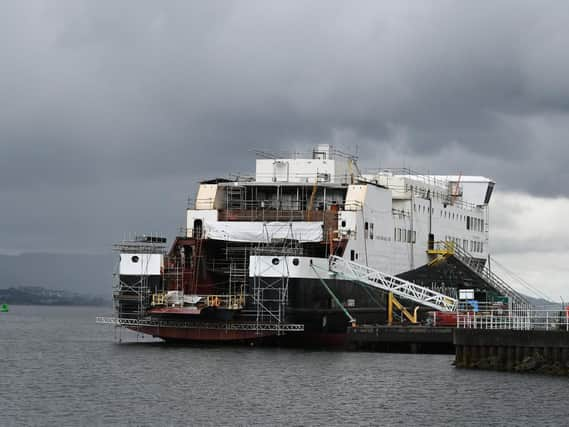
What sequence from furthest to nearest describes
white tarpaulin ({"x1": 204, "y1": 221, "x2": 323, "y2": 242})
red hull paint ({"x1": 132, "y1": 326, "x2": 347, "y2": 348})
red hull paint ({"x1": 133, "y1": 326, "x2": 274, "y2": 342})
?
white tarpaulin ({"x1": 204, "y1": 221, "x2": 323, "y2": 242}) < red hull paint ({"x1": 132, "y1": 326, "x2": 347, "y2": 348}) < red hull paint ({"x1": 133, "y1": 326, "x2": 274, "y2": 342})

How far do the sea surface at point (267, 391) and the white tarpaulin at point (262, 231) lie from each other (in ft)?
23.3

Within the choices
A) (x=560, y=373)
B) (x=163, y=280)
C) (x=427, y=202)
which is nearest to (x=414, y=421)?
(x=560, y=373)

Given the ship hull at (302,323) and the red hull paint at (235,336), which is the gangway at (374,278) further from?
the red hull paint at (235,336)

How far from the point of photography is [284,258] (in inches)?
2286

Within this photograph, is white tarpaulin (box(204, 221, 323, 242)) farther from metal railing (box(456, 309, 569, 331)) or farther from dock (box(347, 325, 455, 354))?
metal railing (box(456, 309, 569, 331))

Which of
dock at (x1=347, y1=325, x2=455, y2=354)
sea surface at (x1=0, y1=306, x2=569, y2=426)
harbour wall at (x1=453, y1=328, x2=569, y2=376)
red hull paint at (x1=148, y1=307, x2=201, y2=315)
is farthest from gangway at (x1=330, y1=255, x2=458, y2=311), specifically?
harbour wall at (x1=453, y1=328, x2=569, y2=376)

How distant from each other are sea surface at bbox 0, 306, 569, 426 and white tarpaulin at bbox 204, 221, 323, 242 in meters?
Answer: 7.09

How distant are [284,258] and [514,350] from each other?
14721 millimetres

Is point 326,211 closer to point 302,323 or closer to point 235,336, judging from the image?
point 302,323

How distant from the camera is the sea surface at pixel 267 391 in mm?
36906

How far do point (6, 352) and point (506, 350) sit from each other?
29524mm

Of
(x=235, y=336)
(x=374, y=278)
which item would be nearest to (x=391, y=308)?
(x=374, y=278)

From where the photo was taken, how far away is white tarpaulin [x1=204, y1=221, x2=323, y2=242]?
62.2 metres

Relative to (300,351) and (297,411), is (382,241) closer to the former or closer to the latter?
(300,351)
